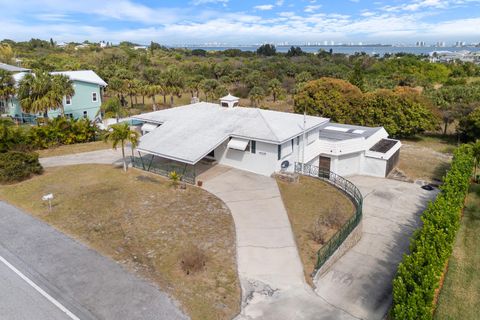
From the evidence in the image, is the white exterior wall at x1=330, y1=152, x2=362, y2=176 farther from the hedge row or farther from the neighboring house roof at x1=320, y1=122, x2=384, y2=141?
the hedge row

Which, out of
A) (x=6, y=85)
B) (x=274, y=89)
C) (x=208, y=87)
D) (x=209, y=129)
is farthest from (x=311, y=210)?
(x=274, y=89)

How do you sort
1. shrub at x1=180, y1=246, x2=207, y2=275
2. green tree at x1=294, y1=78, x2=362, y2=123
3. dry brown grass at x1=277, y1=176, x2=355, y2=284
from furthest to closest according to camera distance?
green tree at x1=294, y1=78, x2=362, y2=123
dry brown grass at x1=277, y1=176, x2=355, y2=284
shrub at x1=180, y1=246, x2=207, y2=275

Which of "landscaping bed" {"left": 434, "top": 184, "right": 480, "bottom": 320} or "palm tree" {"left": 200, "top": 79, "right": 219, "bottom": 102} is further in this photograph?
"palm tree" {"left": 200, "top": 79, "right": 219, "bottom": 102}

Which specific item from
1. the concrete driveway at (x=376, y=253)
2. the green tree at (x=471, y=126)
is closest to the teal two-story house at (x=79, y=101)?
the concrete driveway at (x=376, y=253)

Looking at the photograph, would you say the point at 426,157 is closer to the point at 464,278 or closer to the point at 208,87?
the point at 464,278

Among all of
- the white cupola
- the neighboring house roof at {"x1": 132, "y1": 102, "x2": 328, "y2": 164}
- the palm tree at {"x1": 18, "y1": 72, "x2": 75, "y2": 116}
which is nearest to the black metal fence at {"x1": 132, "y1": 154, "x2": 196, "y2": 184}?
the neighboring house roof at {"x1": 132, "y1": 102, "x2": 328, "y2": 164}
